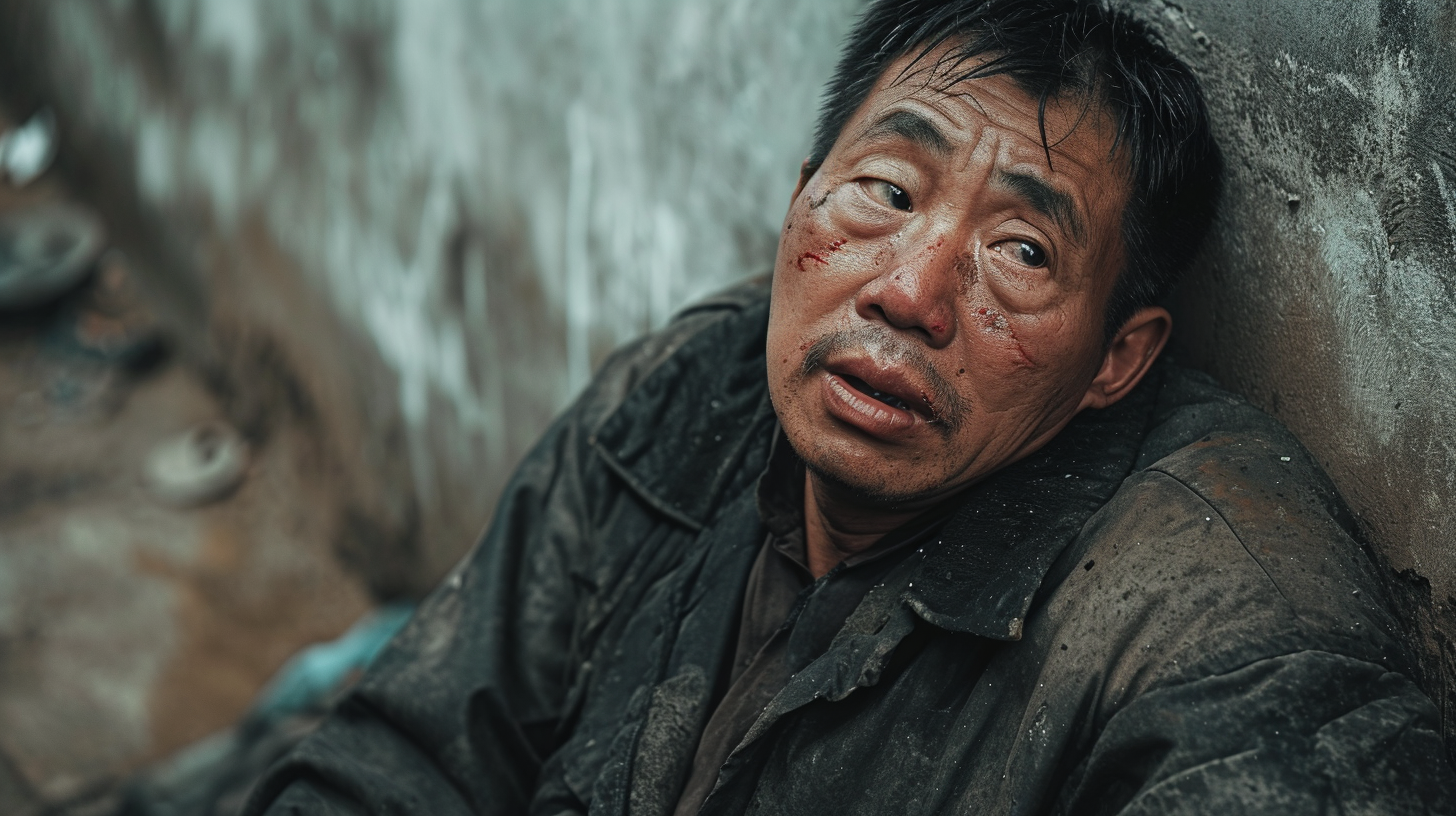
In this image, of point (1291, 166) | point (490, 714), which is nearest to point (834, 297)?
point (1291, 166)

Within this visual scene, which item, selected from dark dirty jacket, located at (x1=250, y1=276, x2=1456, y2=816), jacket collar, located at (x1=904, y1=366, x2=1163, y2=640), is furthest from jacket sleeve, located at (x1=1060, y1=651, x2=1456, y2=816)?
jacket collar, located at (x1=904, y1=366, x2=1163, y2=640)

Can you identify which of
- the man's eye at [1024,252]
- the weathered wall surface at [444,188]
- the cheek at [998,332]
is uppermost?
the man's eye at [1024,252]

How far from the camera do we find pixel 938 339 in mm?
1543

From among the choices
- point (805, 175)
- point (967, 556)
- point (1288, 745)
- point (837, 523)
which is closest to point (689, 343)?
point (805, 175)

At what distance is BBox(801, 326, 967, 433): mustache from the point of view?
1539 mm

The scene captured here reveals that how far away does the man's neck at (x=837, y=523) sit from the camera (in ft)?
5.61

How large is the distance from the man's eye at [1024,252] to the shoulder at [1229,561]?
0.93 ft

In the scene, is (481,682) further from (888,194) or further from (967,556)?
(888,194)

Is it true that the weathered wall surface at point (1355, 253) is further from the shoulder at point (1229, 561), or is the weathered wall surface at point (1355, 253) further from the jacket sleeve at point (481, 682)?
the jacket sleeve at point (481, 682)

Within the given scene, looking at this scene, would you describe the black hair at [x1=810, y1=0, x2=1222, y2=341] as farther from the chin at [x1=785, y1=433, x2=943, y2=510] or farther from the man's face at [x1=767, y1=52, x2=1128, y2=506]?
the chin at [x1=785, y1=433, x2=943, y2=510]

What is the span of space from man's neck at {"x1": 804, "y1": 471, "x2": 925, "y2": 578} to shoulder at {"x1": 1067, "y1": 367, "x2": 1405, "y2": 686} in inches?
12.4

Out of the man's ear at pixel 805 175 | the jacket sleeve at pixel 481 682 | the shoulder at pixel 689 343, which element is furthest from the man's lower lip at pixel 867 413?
the jacket sleeve at pixel 481 682

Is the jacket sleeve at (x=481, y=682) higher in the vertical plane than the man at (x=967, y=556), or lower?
lower

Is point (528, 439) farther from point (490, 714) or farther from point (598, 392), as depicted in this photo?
point (490, 714)
